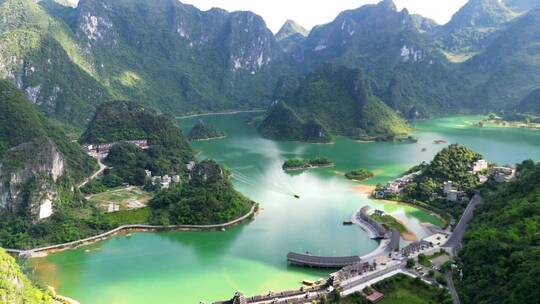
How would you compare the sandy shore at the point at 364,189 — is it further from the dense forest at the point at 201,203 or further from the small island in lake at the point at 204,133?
the small island in lake at the point at 204,133

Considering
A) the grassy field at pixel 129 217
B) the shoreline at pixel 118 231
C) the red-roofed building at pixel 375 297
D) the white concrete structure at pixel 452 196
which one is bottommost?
the shoreline at pixel 118 231

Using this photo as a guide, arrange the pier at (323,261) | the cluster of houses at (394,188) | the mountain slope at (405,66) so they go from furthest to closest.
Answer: the mountain slope at (405,66) → the cluster of houses at (394,188) → the pier at (323,261)

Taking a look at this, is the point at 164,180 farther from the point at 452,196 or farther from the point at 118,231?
the point at 452,196

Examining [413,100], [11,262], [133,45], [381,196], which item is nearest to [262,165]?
[381,196]

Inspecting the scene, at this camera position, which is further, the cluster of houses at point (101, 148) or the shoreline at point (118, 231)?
the cluster of houses at point (101, 148)

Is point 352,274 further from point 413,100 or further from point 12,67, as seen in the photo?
point 413,100

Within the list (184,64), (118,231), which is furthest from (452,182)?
(184,64)

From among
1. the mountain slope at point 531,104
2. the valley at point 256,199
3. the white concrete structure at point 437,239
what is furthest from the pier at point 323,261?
the mountain slope at point 531,104

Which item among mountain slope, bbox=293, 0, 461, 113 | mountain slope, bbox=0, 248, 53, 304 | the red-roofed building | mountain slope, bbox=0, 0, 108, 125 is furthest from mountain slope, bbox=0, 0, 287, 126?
the red-roofed building

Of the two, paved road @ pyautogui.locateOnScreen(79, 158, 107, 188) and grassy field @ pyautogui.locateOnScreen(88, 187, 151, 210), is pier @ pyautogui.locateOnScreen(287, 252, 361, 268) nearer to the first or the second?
grassy field @ pyautogui.locateOnScreen(88, 187, 151, 210)
